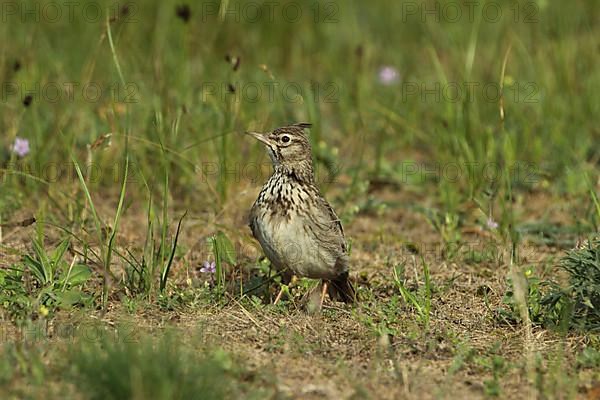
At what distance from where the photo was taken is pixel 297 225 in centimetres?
537

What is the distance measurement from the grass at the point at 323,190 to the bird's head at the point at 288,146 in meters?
0.51

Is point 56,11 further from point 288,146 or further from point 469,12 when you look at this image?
point 288,146

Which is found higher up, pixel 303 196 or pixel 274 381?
pixel 303 196

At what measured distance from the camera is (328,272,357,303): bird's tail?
18.4ft

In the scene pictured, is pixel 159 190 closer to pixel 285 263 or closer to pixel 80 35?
pixel 285 263

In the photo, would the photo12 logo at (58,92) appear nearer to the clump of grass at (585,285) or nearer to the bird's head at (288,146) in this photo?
the bird's head at (288,146)

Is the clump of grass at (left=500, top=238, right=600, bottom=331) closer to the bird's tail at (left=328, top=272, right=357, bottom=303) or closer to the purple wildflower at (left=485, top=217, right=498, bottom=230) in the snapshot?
the bird's tail at (left=328, top=272, right=357, bottom=303)

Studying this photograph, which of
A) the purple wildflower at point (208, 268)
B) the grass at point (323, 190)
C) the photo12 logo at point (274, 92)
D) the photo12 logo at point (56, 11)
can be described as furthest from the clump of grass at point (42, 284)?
the photo12 logo at point (56, 11)

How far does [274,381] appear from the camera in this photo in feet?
13.5

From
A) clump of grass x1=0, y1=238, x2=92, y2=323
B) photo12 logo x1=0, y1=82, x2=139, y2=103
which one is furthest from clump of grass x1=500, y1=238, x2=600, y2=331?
photo12 logo x1=0, y1=82, x2=139, y2=103

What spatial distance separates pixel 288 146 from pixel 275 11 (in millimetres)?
4525

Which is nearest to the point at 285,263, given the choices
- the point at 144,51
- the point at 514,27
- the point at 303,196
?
the point at 303,196

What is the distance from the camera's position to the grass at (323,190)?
4.44 metres

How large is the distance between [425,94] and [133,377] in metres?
5.54
